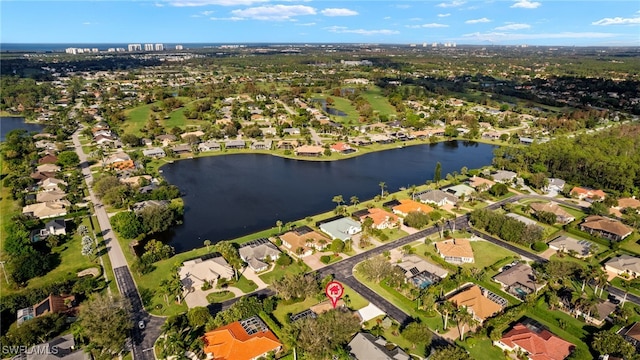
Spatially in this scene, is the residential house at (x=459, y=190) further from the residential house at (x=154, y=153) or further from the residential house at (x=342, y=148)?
the residential house at (x=154, y=153)

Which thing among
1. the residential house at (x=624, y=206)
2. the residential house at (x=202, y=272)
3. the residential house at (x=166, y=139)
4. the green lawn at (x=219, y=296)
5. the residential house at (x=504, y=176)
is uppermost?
the residential house at (x=166, y=139)

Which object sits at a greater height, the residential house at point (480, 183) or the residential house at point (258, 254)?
the residential house at point (480, 183)

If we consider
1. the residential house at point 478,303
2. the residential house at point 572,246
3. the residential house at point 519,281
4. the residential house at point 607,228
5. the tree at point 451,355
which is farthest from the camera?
the residential house at point 607,228

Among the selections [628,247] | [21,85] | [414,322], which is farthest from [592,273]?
[21,85]

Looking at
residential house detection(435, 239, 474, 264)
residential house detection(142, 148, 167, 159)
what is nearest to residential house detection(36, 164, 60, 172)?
residential house detection(142, 148, 167, 159)

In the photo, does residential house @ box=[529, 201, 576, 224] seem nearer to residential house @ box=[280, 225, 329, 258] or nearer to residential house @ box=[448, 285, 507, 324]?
residential house @ box=[448, 285, 507, 324]

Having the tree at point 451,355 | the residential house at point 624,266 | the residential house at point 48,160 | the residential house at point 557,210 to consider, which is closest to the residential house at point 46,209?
the residential house at point 48,160

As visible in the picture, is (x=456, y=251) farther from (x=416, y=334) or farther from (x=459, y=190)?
(x=459, y=190)
